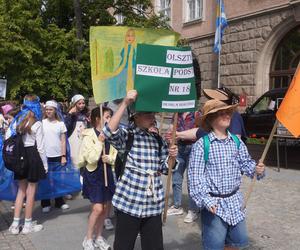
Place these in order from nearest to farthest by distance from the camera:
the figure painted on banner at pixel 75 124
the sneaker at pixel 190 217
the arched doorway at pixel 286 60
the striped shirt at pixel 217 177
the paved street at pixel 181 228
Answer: the striped shirt at pixel 217 177 → the paved street at pixel 181 228 → the sneaker at pixel 190 217 → the figure painted on banner at pixel 75 124 → the arched doorway at pixel 286 60

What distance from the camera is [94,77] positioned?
4.21 metres

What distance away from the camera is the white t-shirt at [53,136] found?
22.4ft

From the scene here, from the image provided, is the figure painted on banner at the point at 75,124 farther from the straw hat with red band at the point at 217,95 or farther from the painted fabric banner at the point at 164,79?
the painted fabric banner at the point at 164,79

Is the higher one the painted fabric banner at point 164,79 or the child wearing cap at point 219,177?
the painted fabric banner at point 164,79

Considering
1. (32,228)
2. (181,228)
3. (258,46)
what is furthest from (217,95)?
(258,46)

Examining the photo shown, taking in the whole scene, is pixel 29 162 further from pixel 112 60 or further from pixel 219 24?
pixel 219 24

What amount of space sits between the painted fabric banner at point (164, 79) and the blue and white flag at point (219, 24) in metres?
14.8

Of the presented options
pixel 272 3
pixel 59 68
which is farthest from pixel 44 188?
pixel 272 3

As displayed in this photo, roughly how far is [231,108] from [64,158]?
3882 millimetres

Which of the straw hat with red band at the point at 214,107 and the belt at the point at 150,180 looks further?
the belt at the point at 150,180

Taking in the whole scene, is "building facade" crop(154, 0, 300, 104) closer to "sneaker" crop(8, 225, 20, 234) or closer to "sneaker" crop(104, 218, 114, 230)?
"sneaker" crop(104, 218, 114, 230)

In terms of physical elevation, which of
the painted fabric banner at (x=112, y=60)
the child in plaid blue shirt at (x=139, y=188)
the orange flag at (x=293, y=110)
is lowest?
the child in plaid blue shirt at (x=139, y=188)

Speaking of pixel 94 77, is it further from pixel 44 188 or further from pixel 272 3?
pixel 272 3

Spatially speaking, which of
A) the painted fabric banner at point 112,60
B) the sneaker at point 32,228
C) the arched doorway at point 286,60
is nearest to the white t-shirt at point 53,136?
the sneaker at point 32,228
